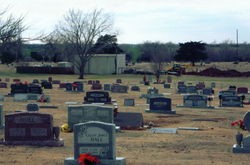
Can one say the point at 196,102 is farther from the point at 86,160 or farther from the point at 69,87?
the point at 86,160

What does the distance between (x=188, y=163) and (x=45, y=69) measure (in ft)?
266

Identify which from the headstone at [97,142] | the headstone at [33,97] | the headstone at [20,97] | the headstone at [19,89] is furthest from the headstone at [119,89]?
the headstone at [97,142]

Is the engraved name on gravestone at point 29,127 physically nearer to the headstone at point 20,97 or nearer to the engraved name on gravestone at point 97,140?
the engraved name on gravestone at point 97,140

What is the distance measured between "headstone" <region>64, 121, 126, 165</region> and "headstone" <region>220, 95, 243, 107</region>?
25.4 metres

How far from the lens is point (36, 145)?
19672 millimetres

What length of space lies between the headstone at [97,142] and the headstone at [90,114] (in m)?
7.97

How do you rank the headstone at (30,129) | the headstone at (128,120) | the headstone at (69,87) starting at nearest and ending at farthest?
1. the headstone at (30,129)
2. the headstone at (128,120)
3. the headstone at (69,87)

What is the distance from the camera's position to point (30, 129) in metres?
19.9

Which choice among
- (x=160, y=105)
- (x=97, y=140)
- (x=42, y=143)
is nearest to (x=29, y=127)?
(x=42, y=143)

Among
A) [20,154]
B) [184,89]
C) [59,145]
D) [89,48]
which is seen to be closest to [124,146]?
[59,145]

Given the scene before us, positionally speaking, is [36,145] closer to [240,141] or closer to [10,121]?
[10,121]

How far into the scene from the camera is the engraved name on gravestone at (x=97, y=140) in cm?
1515

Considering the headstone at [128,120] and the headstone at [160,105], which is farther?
the headstone at [160,105]

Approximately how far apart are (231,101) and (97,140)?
25.8m
